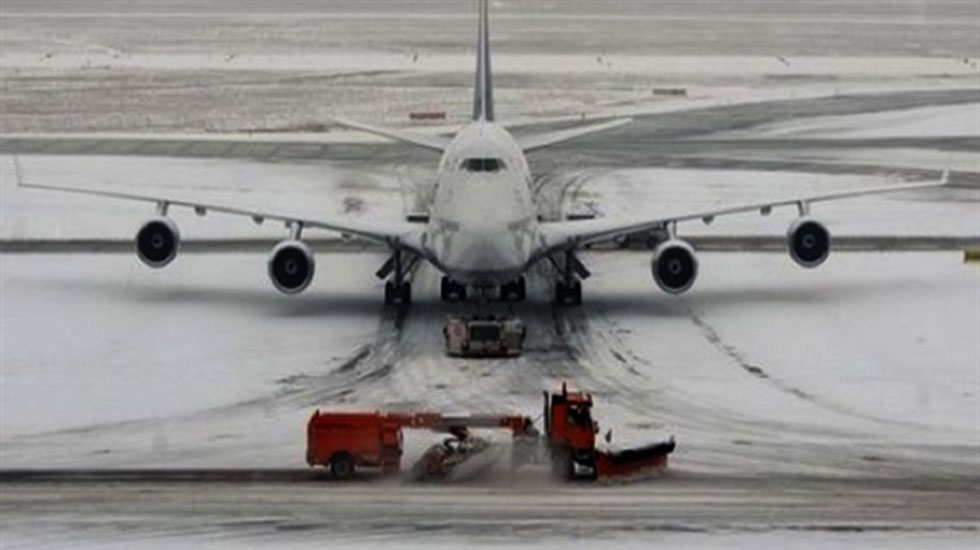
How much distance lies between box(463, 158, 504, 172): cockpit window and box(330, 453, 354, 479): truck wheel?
662 inches

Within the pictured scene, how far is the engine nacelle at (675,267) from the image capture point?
Answer: 60656 mm

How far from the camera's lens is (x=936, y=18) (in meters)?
→ 171

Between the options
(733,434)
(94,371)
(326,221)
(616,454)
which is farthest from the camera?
(326,221)

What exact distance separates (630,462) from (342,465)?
4.61 m

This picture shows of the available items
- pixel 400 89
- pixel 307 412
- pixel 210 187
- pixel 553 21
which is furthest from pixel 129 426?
pixel 553 21

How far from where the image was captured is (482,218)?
5822 centimetres

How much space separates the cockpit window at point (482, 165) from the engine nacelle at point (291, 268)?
409 cm

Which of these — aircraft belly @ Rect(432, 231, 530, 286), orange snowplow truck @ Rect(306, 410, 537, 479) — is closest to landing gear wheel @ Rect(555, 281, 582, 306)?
aircraft belly @ Rect(432, 231, 530, 286)

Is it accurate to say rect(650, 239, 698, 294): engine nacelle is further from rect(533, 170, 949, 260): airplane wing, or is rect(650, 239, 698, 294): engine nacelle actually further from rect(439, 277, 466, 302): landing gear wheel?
rect(439, 277, 466, 302): landing gear wheel

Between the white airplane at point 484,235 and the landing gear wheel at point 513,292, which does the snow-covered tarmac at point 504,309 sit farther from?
the white airplane at point 484,235

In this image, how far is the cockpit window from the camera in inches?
2352

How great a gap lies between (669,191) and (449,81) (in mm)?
38230

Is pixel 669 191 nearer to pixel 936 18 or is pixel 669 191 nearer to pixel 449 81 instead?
pixel 449 81

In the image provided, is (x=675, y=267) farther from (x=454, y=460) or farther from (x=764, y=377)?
(x=454, y=460)
